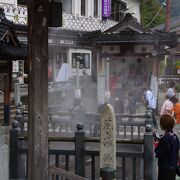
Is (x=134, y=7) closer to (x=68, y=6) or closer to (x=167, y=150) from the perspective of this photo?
(x=68, y=6)

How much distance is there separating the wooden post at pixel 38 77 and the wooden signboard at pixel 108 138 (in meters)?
1.27

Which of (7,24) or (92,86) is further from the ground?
(7,24)

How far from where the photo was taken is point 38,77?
4.84 metres

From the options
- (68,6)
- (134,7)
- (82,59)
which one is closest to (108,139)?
(68,6)

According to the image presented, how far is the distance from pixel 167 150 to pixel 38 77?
7.68 feet

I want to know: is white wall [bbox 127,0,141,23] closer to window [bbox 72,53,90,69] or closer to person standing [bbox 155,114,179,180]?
window [bbox 72,53,90,69]

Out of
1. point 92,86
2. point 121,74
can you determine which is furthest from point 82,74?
point 121,74

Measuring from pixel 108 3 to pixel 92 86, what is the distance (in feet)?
24.0

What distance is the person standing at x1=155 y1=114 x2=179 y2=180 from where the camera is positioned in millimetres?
6180

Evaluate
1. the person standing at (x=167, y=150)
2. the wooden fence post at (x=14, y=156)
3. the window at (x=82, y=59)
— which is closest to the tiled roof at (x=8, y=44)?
the wooden fence post at (x=14, y=156)

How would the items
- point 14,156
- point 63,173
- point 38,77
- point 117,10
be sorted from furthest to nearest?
point 117,10 → point 14,156 → point 63,173 → point 38,77

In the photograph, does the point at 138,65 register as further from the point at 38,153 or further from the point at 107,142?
the point at 38,153

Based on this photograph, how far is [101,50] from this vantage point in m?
17.2

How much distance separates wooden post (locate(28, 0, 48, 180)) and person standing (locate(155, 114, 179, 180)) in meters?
1.96
